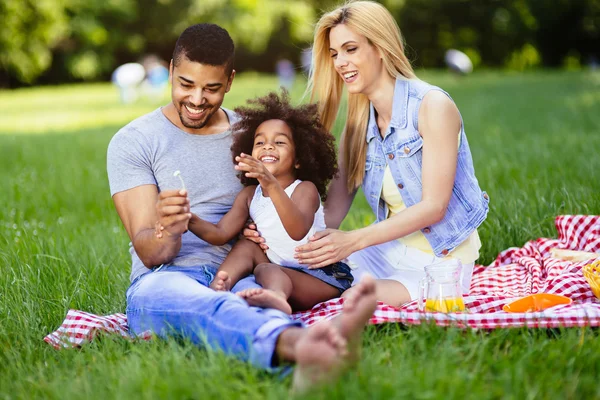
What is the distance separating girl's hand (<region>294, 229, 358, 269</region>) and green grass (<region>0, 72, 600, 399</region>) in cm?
44

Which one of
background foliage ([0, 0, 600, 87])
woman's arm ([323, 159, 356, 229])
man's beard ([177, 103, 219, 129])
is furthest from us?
background foliage ([0, 0, 600, 87])

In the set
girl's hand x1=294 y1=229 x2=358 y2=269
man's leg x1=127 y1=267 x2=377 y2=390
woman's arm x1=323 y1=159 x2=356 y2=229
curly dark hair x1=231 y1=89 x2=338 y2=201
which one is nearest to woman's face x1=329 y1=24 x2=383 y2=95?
curly dark hair x1=231 y1=89 x2=338 y2=201

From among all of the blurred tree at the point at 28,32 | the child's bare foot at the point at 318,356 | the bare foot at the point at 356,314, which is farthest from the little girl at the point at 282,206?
the blurred tree at the point at 28,32

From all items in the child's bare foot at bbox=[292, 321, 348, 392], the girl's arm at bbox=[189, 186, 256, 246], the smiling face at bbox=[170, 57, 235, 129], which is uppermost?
the smiling face at bbox=[170, 57, 235, 129]

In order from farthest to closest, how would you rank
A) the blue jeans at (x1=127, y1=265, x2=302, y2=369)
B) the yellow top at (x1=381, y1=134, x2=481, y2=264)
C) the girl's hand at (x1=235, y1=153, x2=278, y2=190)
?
1. the yellow top at (x1=381, y1=134, x2=481, y2=264)
2. the girl's hand at (x1=235, y1=153, x2=278, y2=190)
3. the blue jeans at (x1=127, y1=265, x2=302, y2=369)

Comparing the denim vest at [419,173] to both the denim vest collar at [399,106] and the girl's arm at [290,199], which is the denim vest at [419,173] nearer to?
the denim vest collar at [399,106]

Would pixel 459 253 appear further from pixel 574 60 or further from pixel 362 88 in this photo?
pixel 574 60

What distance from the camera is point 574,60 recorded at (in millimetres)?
33531

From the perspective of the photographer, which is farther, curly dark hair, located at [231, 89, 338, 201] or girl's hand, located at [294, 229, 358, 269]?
curly dark hair, located at [231, 89, 338, 201]

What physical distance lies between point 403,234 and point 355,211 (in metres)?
2.38

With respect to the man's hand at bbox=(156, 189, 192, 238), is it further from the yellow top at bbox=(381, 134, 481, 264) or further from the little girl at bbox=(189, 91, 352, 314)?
the yellow top at bbox=(381, 134, 481, 264)

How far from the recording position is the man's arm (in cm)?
283

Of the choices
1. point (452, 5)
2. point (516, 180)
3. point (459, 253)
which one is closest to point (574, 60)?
point (452, 5)

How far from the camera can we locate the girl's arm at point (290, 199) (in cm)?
293
